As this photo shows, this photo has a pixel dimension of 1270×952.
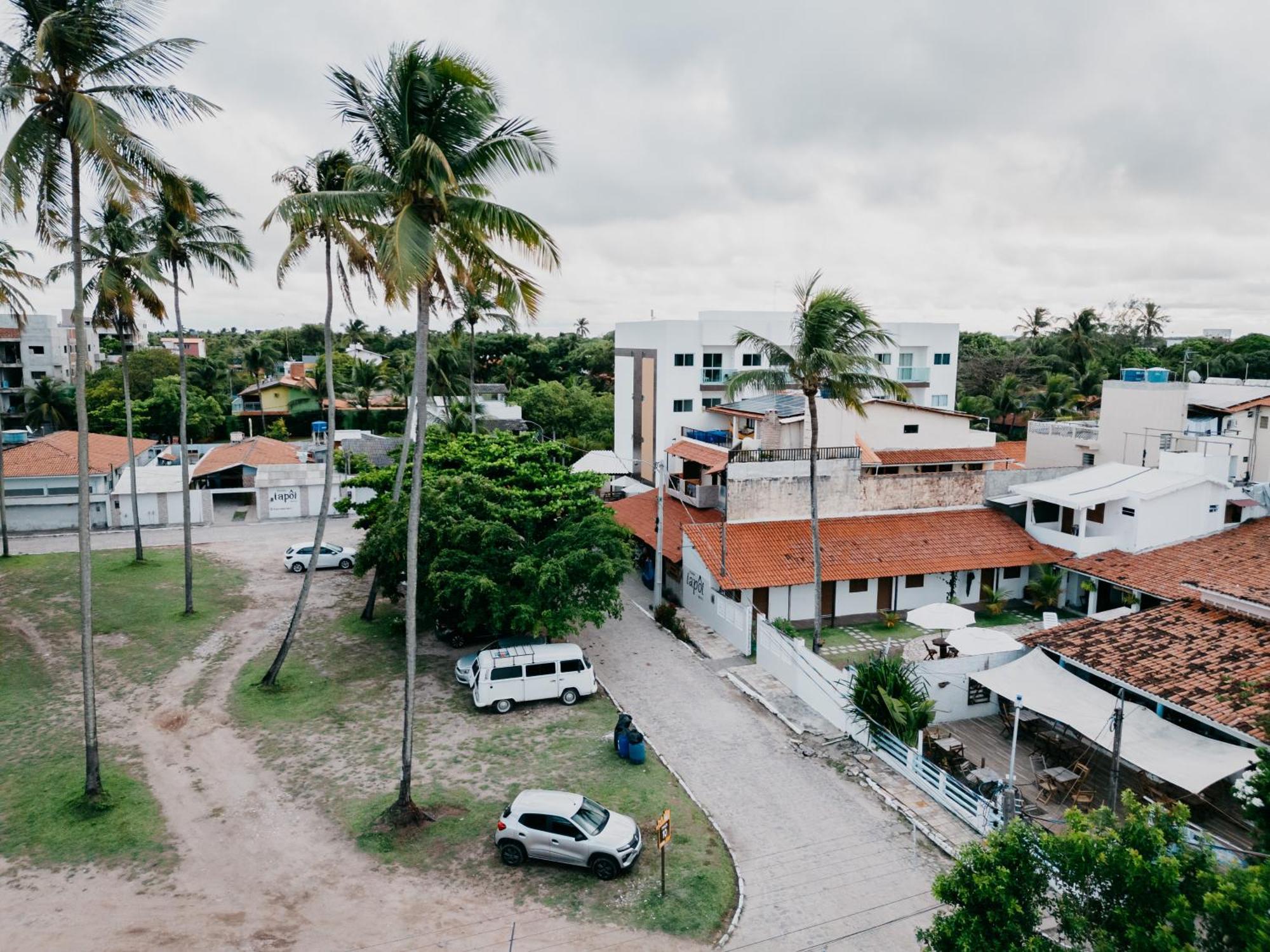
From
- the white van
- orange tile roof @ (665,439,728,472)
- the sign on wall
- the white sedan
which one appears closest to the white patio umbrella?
the white van

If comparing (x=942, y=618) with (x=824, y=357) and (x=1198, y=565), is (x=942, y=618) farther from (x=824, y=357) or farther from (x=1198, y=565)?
(x=1198, y=565)

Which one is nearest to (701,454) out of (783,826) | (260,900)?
(783,826)

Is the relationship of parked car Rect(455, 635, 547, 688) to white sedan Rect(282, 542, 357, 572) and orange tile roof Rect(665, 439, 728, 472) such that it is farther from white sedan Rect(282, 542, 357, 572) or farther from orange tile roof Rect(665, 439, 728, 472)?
white sedan Rect(282, 542, 357, 572)

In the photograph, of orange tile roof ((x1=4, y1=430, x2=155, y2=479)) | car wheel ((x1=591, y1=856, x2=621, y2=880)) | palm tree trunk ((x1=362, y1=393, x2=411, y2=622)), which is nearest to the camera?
car wheel ((x1=591, y1=856, x2=621, y2=880))

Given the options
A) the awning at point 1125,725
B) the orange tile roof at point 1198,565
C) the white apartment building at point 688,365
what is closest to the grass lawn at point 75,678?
the awning at point 1125,725

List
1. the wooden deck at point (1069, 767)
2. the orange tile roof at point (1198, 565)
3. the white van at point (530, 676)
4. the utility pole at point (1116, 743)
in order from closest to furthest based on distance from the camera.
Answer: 1. the utility pole at point (1116, 743)
2. the wooden deck at point (1069, 767)
3. the white van at point (530, 676)
4. the orange tile roof at point (1198, 565)

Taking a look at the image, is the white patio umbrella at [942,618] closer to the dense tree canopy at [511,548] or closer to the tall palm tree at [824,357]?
the tall palm tree at [824,357]
